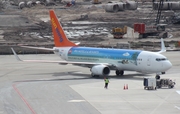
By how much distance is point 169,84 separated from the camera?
6444 centimetres

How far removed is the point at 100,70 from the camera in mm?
72000

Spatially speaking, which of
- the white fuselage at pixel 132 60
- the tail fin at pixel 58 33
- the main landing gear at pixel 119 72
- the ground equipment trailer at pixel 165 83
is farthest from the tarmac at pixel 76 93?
the tail fin at pixel 58 33

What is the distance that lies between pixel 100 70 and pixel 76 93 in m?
11.0

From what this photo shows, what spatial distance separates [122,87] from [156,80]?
3.91 m

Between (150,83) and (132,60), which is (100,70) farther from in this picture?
(150,83)

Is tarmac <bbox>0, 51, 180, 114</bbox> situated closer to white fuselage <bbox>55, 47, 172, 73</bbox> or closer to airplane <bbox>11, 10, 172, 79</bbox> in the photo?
airplane <bbox>11, 10, 172, 79</bbox>

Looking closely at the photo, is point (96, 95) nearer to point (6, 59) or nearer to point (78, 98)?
point (78, 98)

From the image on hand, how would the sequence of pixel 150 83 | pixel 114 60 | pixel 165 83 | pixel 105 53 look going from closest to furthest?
pixel 150 83 < pixel 165 83 < pixel 114 60 < pixel 105 53

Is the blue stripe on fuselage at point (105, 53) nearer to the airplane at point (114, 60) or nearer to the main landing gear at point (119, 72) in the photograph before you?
the airplane at point (114, 60)

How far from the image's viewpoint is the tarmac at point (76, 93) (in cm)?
5253

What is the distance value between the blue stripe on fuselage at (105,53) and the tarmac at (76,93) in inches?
105

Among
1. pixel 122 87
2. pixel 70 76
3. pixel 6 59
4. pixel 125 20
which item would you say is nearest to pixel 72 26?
pixel 125 20

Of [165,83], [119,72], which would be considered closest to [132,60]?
[119,72]

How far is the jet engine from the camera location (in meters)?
72.0
